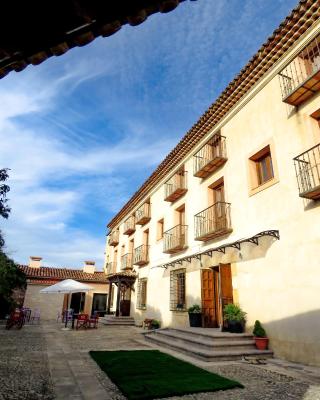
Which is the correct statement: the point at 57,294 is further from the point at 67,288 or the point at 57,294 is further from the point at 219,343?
the point at 219,343

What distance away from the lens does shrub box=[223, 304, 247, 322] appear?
8219mm

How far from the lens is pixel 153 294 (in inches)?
602

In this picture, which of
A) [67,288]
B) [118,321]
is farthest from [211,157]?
[118,321]

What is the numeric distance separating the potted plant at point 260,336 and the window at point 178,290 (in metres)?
4.69

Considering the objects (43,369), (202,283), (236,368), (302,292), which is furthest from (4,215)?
(302,292)

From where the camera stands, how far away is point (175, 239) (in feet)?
43.6

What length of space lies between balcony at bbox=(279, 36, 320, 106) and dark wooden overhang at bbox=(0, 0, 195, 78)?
6.82 metres

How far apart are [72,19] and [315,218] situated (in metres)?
6.64

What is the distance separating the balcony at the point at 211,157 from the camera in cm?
1063

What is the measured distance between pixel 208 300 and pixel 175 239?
364 centimetres

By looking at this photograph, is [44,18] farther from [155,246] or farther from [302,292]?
[155,246]

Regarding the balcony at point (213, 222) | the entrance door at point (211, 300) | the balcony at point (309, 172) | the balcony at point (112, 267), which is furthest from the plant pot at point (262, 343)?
the balcony at point (112, 267)

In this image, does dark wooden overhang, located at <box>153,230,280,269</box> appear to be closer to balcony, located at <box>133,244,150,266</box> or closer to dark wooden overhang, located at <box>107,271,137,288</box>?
balcony, located at <box>133,244,150,266</box>

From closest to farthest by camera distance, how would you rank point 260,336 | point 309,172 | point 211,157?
point 309,172, point 260,336, point 211,157
